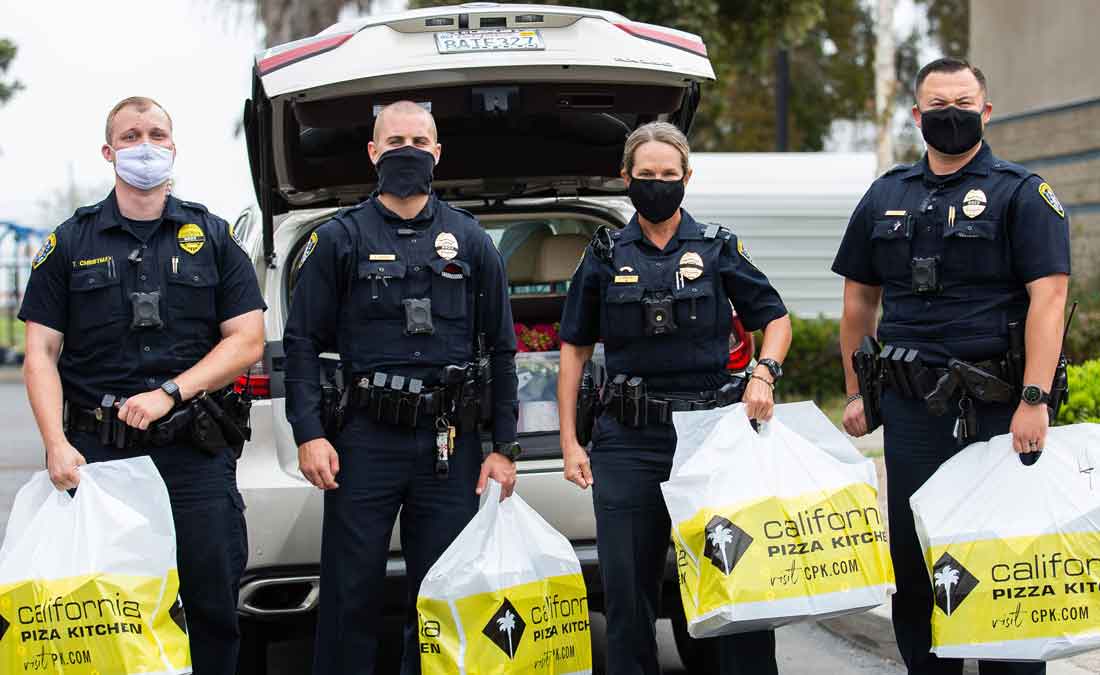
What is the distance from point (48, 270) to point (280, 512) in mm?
994

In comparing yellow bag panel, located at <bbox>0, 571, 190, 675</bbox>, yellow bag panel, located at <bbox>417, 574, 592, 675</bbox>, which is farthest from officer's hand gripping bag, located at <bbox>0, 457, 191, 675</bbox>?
yellow bag panel, located at <bbox>417, 574, 592, 675</bbox>

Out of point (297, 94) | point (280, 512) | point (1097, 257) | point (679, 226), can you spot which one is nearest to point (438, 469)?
point (280, 512)

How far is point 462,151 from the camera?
5.29 meters

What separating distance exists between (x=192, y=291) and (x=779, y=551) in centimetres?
177

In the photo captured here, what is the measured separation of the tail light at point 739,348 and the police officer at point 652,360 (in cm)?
46

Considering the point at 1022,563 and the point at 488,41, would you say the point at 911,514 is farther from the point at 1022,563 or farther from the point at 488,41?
the point at 488,41

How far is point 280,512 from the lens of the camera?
14.2ft

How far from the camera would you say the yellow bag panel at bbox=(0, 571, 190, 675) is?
11.7ft

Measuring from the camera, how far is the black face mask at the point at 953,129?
391 cm

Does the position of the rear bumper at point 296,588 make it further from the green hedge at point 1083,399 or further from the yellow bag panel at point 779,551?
the green hedge at point 1083,399

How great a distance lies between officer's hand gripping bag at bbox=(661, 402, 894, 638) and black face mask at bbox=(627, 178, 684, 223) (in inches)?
23.3

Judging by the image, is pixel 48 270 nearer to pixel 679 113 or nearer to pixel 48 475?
pixel 48 475

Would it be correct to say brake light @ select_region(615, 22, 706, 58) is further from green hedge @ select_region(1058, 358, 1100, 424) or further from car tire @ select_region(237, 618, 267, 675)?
green hedge @ select_region(1058, 358, 1100, 424)

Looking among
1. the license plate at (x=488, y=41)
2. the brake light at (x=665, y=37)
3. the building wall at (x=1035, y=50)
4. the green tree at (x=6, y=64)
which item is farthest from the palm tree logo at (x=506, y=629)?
the green tree at (x=6, y=64)
